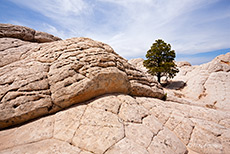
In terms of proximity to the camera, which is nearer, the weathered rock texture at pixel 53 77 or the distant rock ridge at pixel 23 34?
the weathered rock texture at pixel 53 77

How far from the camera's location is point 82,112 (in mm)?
5902

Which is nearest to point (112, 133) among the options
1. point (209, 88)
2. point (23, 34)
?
point (23, 34)

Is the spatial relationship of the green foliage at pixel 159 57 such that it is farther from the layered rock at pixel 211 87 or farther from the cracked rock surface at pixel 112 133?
the cracked rock surface at pixel 112 133

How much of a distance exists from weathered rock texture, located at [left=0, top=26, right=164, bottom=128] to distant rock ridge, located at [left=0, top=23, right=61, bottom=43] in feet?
4.39

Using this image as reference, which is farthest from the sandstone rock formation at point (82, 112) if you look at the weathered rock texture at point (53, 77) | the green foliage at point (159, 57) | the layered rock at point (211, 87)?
the green foliage at point (159, 57)

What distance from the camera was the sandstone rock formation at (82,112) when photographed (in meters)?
4.62

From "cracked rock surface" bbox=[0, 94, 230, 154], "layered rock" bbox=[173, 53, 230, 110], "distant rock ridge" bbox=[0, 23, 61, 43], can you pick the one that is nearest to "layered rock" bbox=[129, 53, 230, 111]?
"layered rock" bbox=[173, 53, 230, 110]

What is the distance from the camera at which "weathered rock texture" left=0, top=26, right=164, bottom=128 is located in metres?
5.65

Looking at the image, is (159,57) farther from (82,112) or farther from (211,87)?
(82,112)

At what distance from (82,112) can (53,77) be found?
3142mm

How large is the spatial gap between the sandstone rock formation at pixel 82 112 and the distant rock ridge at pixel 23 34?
4.22 feet

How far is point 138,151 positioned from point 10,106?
7117 mm

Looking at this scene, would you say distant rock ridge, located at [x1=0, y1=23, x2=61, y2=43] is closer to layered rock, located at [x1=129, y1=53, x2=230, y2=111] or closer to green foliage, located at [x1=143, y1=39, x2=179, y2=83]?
layered rock, located at [x1=129, y1=53, x2=230, y2=111]

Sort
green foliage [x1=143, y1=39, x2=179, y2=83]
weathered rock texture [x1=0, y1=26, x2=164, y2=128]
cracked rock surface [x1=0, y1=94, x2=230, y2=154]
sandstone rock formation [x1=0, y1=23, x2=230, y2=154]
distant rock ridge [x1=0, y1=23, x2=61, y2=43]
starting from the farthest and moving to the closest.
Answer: green foliage [x1=143, y1=39, x2=179, y2=83] < distant rock ridge [x1=0, y1=23, x2=61, y2=43] < weathered rock texture [x1=0, y1=26, x2=164, y2=128] < sandstone rock formation [x1=0, y1=23, x2=230, y2=154] < cracked rock surface [x1=0, y1=94, x2=230, y2=154]
